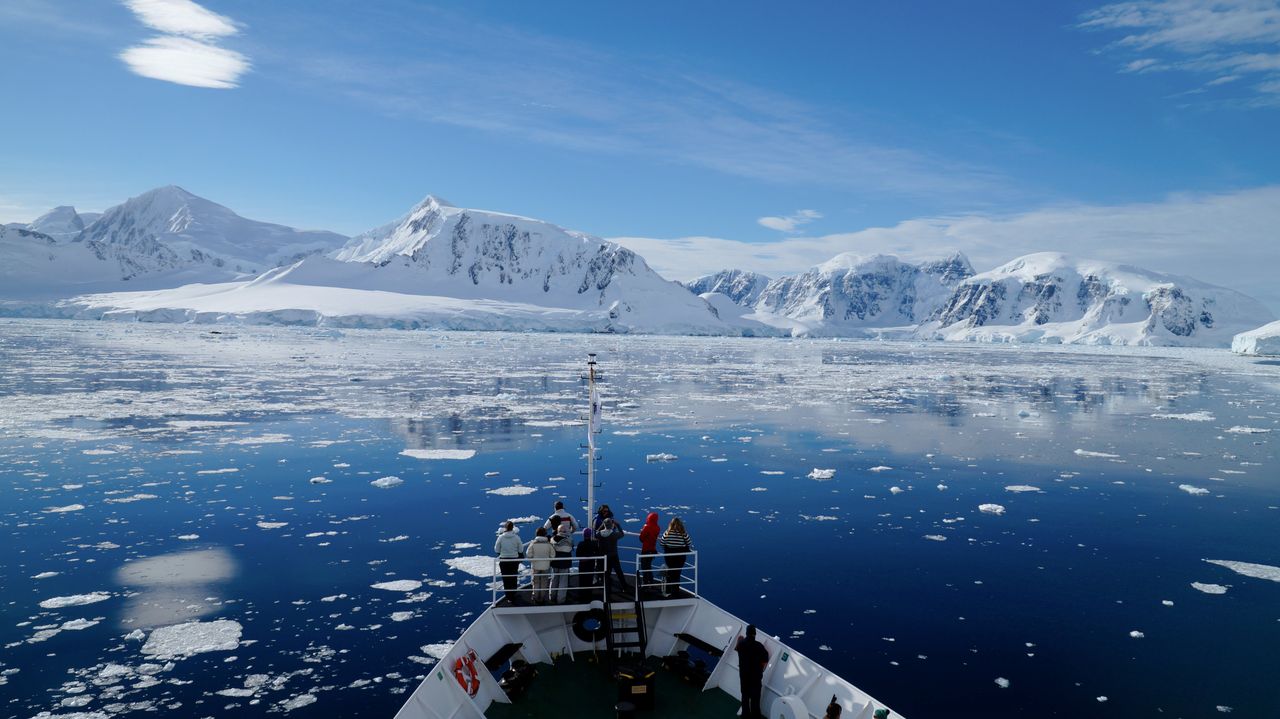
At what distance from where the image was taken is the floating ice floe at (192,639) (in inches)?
517

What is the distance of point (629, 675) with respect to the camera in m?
11.4

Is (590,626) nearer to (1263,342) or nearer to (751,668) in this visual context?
(751,668)

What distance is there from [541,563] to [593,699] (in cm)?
290

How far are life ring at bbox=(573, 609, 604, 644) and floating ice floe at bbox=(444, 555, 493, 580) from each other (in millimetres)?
3823

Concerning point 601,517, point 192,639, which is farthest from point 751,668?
point 192,639

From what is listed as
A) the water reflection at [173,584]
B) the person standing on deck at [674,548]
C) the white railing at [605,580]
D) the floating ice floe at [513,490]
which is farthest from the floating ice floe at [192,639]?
the floating ice floe at [513,490]

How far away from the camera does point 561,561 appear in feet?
48.0

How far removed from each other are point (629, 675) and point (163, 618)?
9.39 metres

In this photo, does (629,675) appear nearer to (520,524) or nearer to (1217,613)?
(520,524)

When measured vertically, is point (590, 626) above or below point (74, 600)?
above

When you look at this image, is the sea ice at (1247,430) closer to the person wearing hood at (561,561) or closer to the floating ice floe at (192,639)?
the person wearing hood at (561,561)

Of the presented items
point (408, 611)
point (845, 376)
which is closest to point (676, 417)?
point (408, 611)

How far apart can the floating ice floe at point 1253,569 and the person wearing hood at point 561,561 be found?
1582 centimetres

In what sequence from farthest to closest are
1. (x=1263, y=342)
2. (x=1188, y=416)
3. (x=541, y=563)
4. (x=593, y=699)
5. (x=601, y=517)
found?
(x=1263, y=342)
(x=1188, y=416)
(x=601, y=517)
(x=541, y=563)
(x=593, y=699)
